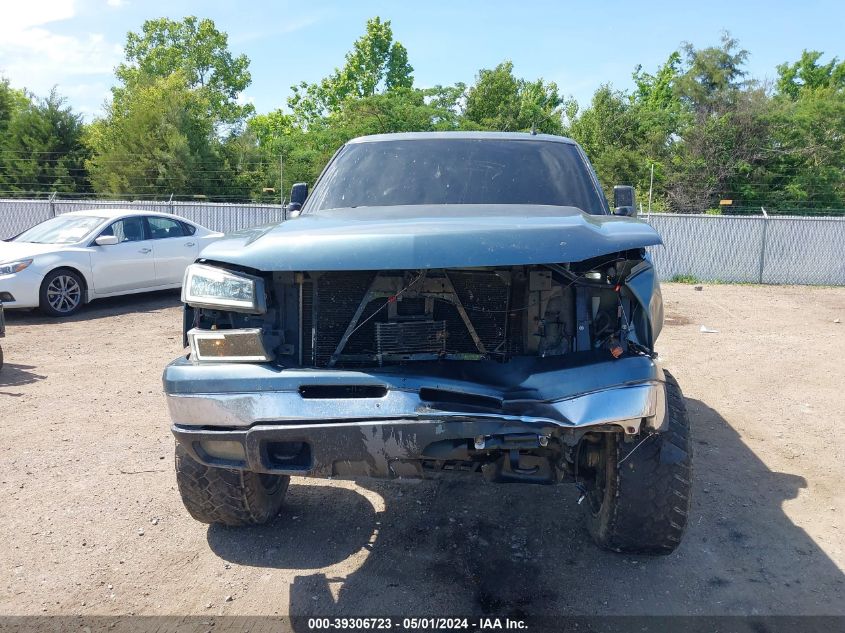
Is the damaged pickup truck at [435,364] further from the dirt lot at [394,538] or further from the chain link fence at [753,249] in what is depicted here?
the chain link fence at [753,249]

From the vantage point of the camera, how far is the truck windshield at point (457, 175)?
3.97m

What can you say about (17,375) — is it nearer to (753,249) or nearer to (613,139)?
(753,249)

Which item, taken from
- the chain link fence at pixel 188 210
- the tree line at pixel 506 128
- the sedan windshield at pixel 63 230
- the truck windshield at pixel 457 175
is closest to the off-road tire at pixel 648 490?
the truck windshield at pixel 457 175

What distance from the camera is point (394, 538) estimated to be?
3.44 m

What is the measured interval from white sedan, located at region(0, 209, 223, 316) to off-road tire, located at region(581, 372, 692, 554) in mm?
8303

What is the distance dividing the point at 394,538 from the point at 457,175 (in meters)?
2.05

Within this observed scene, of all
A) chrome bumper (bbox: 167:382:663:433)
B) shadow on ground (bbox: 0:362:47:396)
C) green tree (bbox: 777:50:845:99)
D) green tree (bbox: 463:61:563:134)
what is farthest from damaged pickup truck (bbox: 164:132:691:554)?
green tree (bbox: 777:50:845:99)

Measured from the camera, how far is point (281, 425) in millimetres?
2486

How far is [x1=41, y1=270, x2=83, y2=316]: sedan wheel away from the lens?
29.9ft

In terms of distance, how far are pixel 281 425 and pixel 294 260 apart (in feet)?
1.96

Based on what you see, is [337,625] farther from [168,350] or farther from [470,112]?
[470,112]

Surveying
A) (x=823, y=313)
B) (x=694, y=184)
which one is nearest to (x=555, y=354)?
(x=823, y=313)

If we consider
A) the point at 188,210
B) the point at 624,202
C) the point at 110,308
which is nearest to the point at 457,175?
the point at 624,202

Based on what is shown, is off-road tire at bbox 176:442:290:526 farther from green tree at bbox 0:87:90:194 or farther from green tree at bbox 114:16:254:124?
green tree at bbox 114:16:254:124
